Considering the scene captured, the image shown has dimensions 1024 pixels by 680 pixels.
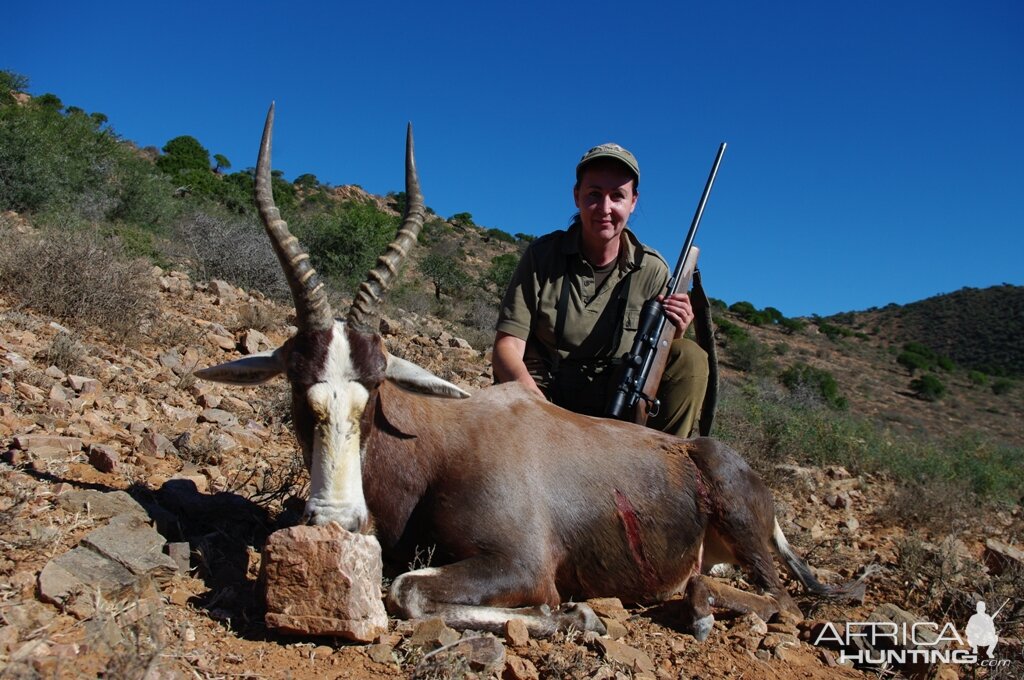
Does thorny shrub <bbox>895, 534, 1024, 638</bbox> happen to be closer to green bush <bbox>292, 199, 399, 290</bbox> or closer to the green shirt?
the green shirt

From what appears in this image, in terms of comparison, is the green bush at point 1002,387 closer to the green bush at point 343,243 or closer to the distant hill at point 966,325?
the distant hill at point 966,325

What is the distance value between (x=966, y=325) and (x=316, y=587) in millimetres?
63197

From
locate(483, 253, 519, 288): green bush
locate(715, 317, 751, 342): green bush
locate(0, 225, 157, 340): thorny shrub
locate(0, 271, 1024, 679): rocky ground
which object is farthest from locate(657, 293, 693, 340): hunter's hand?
locate(715, 317, 751, 342): green bush

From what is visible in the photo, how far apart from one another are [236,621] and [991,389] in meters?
45.2

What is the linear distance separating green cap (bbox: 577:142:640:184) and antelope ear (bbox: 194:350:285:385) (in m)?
3.04

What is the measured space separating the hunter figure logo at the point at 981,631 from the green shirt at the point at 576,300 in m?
2.95

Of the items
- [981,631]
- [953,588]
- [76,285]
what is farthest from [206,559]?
[76,285]

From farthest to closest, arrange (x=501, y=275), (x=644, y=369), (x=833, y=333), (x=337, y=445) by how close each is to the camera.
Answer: (x=833, y=333) → (x=501, y=275) → (x=644, y=369) → (x=337, y=445)

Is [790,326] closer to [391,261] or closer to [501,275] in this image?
[501,275]

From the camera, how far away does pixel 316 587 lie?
3062 millimetres

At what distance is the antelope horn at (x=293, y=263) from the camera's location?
360 cm

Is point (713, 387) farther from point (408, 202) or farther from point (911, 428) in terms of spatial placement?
point (911, 428)

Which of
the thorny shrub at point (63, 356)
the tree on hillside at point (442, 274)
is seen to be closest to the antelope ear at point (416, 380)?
the thorny shrub at point (63, 356)

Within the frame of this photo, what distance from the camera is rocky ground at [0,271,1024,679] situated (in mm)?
2873
